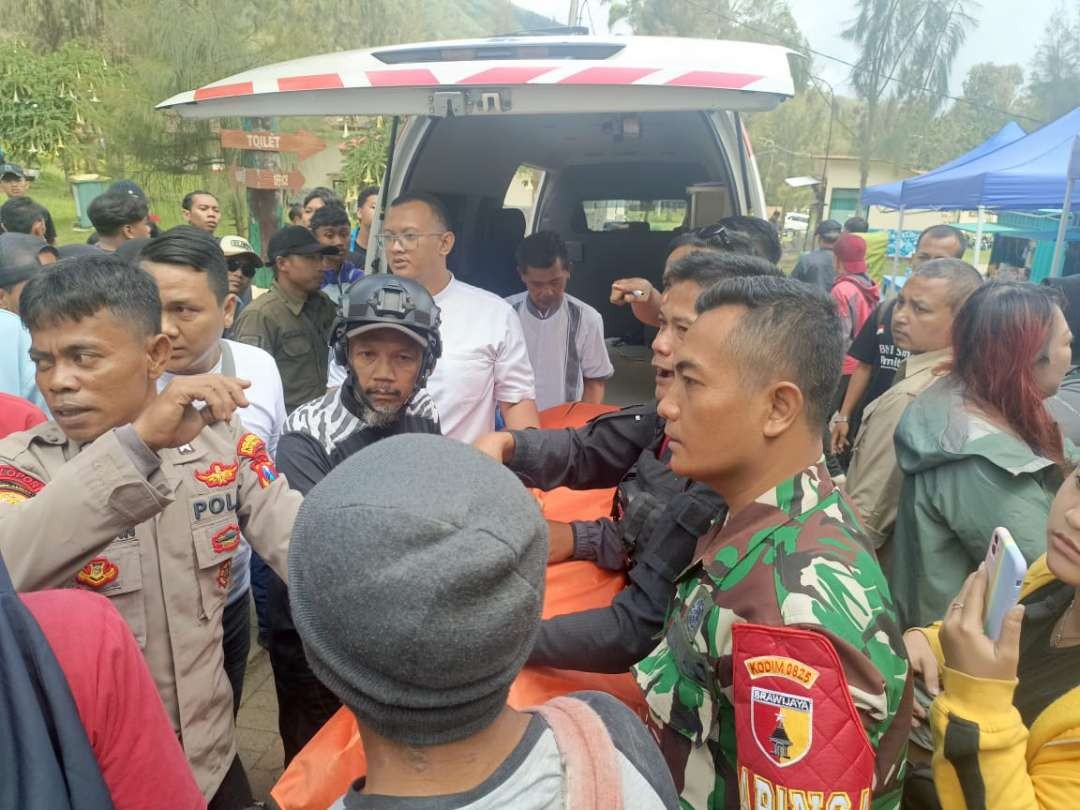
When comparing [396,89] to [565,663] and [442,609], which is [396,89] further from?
[442,609]

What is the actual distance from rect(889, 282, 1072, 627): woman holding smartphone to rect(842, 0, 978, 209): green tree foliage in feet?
136

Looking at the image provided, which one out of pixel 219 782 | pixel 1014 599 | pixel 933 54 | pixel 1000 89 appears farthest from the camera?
pixel 1000 89

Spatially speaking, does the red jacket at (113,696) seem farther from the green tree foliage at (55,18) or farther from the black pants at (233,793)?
the green tree foliage at (55,18)

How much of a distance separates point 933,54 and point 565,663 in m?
47.0

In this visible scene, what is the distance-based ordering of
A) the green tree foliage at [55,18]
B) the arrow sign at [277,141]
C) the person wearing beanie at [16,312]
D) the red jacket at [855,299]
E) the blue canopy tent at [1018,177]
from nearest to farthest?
the person wearing beanie at [16,312] → the arrow sign at [277,141] → the red jacket at [855,299] → the blue canopy tent at [1018,177] → the green tree foliage at [55,18]

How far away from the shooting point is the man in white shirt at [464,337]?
292 cm

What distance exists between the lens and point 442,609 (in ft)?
2.28

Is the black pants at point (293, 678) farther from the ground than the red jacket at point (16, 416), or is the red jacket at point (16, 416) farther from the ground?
the red jacket at point (16, 416)

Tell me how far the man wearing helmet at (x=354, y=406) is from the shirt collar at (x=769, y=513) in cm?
110

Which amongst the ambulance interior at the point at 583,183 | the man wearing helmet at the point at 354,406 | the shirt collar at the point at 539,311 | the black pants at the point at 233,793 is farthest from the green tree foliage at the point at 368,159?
the black pants at the point at 233,793

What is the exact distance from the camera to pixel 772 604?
1126 millimetres

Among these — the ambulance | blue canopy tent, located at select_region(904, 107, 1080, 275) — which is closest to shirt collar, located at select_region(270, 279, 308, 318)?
the ambulance

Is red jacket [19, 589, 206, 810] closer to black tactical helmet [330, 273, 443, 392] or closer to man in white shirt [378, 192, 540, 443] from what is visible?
black tactical helmet [330, 273, 443, 392]

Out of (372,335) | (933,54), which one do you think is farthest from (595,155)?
(933,54)
